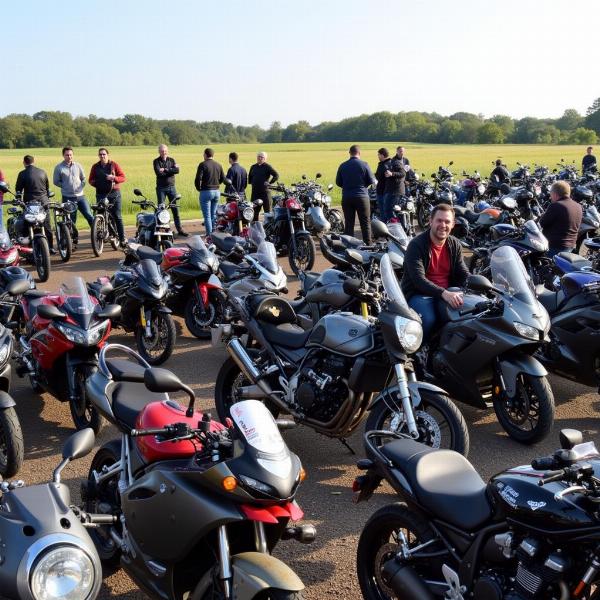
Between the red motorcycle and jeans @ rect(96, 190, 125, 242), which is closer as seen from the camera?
the red motorcycle

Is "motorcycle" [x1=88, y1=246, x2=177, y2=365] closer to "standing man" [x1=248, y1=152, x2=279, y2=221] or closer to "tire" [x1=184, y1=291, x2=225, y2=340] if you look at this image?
"tire" [x1=184, y1=291, x2=225, y2=340]

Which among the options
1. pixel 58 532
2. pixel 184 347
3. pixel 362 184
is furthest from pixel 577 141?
pixel 58 532

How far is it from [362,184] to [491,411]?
7334mm

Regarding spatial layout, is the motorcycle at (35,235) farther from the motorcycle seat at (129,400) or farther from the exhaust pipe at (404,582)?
the exhaust pipe at (404,582)

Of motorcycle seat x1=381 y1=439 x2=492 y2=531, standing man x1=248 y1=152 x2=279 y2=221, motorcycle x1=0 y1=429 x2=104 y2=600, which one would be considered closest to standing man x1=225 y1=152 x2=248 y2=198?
standing man x1=248 y1=152 x2=279 y2=221

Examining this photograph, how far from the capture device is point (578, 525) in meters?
2.44

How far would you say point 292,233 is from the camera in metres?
11.6

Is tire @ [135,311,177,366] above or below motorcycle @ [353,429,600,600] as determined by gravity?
below

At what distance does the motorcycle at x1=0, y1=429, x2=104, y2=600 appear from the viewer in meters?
2.16

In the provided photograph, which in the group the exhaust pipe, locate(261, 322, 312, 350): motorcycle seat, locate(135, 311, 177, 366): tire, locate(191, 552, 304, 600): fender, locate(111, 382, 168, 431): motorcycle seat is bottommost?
locate(135, 311, 177, 366): tire

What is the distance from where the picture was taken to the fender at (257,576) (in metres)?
2.54

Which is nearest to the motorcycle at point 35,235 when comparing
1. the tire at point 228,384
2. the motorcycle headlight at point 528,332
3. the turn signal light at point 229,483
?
the tire at point 228,384

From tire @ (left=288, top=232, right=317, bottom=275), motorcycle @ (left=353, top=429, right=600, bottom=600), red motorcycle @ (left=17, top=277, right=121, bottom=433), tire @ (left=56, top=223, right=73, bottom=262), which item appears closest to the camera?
motorcycle @ (left=353, top=429, right=600, bottom=600)

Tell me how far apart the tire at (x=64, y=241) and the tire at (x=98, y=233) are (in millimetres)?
508
